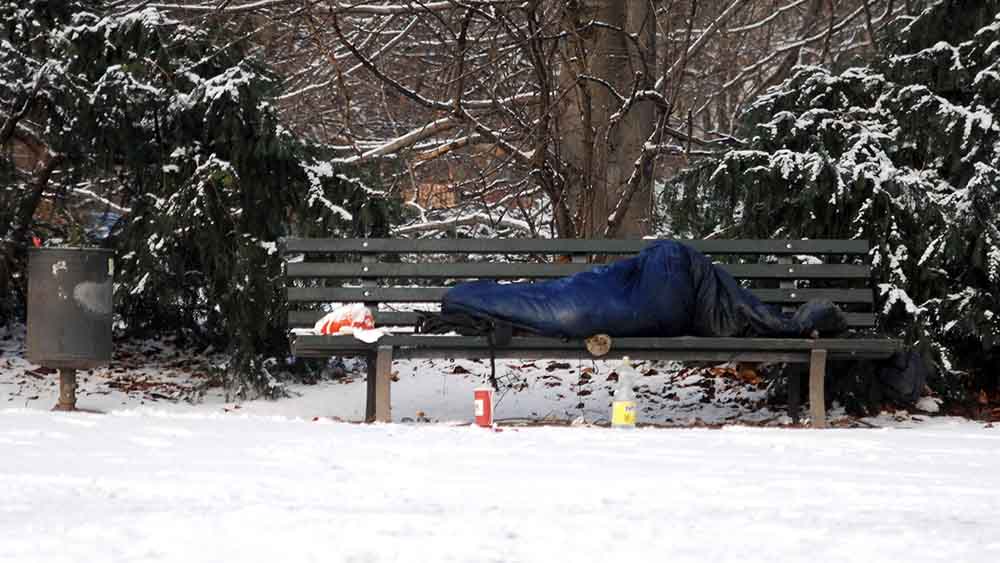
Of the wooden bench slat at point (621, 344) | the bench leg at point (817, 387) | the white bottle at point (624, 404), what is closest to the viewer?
the white bottle at point (624, 404)

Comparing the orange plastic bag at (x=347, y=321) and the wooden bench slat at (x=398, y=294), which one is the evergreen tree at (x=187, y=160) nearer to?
the wooden bench slat at (x=398, y=294)

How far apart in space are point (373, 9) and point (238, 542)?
8.29 m

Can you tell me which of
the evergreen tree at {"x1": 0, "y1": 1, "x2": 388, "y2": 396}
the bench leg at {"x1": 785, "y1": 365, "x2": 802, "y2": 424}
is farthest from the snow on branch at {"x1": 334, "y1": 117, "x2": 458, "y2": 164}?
the bench leg at {"x1": 785, "y1": 365, "x2": 802, "y2": 424}

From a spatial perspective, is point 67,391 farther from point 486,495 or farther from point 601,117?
point 601,117

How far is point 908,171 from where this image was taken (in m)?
8.14

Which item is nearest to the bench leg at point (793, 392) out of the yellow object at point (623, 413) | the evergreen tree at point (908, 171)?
the evergreen tree at point (908, 171)

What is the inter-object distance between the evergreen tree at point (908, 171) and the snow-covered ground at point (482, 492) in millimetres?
916

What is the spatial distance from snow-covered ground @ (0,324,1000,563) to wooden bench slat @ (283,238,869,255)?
1.11 meters

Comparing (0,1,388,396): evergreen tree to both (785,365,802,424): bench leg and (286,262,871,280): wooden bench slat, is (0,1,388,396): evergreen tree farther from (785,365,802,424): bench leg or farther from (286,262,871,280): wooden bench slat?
(785,365,802,424): bench leg

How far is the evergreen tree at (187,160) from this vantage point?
898 cm

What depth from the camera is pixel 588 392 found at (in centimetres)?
877

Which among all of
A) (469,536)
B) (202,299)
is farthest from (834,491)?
(202,299)

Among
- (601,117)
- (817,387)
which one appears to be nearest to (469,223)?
(601,117)

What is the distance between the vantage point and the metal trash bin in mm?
8102
